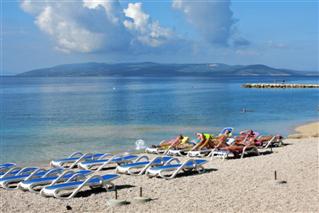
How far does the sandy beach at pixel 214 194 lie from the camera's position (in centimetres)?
966

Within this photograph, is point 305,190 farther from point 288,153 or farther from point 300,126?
point 300,126

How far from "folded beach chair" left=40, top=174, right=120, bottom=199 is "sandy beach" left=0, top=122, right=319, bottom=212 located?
175 mm

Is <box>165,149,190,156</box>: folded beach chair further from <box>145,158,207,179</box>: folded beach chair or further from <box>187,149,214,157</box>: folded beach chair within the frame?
<box>145,158,207,179</box>: folded beach chair

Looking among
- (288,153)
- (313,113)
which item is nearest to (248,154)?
(288,153)

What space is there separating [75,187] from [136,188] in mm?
1529

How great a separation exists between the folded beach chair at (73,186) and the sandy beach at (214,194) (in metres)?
0.18

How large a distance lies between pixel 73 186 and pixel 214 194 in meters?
3.28

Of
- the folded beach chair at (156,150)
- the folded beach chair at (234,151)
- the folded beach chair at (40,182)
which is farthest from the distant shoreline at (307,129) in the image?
the folded beach chair at (40,182)

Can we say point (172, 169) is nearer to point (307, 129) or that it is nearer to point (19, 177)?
point (19, 177)

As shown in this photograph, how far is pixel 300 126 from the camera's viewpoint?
1242 inches

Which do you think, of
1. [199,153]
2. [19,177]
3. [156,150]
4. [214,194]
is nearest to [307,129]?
[156,150]

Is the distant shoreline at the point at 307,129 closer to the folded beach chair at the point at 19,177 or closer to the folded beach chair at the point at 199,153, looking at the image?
the folded beach chair at the point at 199,153

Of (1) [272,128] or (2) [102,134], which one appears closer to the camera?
(2) [102,134]

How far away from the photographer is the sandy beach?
9.66 m
